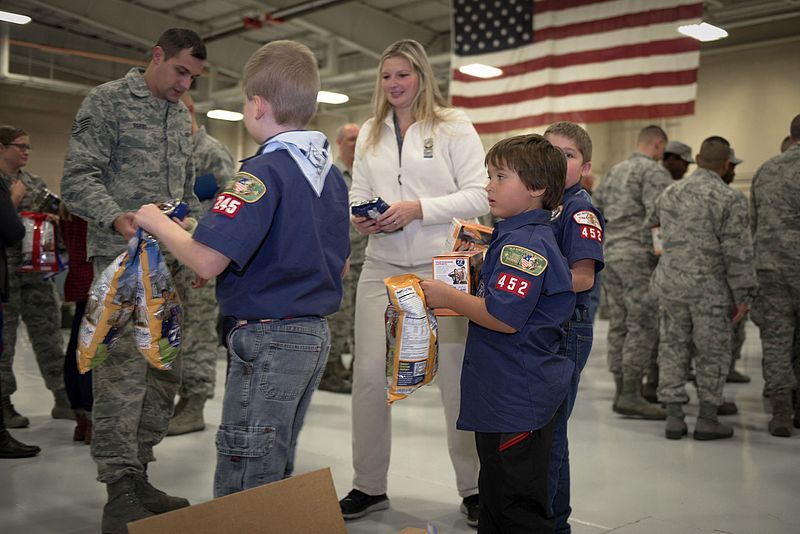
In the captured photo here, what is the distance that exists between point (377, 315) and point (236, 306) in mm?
1013

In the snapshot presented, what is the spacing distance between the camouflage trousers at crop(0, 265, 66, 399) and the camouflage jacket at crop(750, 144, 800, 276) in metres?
4.15

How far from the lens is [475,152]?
9.08 ft

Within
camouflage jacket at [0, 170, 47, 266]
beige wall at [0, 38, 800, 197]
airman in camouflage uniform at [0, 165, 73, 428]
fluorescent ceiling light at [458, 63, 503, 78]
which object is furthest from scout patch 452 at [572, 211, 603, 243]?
beige wall at [0, 38, 800, 197]

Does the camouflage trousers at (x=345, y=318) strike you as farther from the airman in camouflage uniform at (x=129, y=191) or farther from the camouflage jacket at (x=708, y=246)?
the airman in camouflage uniform at (x=129, y=191)

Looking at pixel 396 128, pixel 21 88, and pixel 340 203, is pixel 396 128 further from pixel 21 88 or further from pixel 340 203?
pixel 21 88

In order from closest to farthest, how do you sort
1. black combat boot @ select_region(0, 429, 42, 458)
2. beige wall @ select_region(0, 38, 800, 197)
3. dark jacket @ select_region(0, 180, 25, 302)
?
dark jacket @ select_region(0, 180, 25, 302) → black combat boot @ select_region(0, 429, 42, 458) → beige wall @ select_region(0, 38, 800, 197)

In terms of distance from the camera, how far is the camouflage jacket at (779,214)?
4297 millimetres

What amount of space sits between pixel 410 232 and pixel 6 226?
1.79m

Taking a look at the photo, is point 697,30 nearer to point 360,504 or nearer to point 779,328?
point 779,328

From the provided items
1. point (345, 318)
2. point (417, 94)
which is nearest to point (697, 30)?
point (345, 318)

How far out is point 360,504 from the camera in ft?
8.87

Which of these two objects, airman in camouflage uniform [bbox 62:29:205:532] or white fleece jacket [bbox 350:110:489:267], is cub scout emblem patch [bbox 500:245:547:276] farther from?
airman in camouflage uniform [bbox 62:29:205:532]

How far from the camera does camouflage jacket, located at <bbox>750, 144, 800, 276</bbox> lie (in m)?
4.30

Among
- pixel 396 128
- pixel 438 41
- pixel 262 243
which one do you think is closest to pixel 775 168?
pixel 396 128
